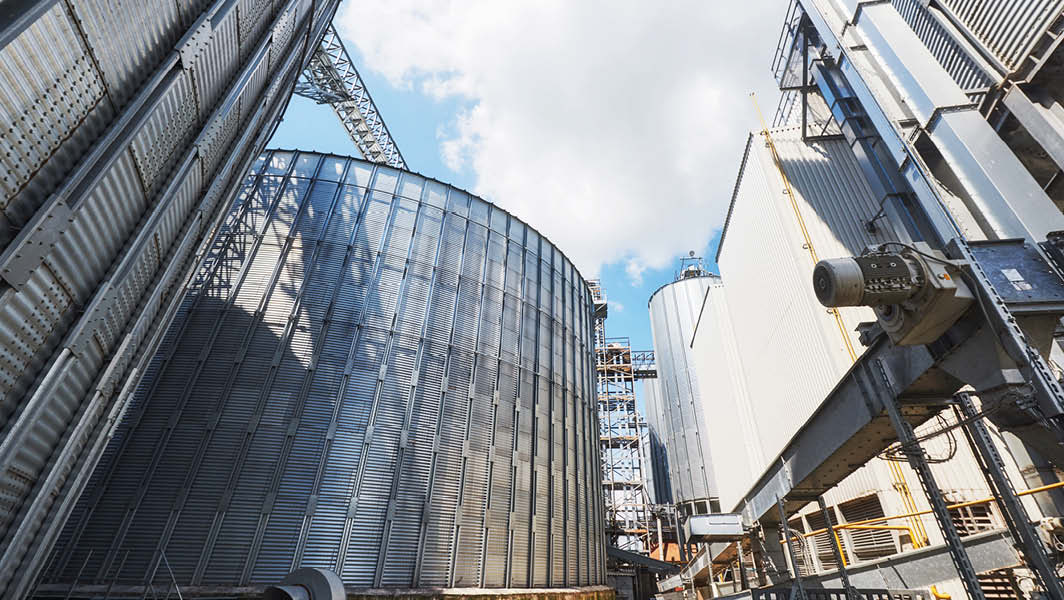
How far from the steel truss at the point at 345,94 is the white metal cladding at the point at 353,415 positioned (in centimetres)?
1105

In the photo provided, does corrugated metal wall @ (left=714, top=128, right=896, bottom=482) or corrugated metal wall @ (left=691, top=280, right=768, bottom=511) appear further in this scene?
corrugated metal wall @ (left=691, top=280, right=768, bottom=511)

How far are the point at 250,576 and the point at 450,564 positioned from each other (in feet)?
16.8

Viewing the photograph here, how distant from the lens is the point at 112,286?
762 cm

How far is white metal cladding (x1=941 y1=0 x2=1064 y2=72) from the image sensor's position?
32.9ft

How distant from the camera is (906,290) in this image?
21.4ft

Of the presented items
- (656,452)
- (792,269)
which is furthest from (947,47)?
(656,452)

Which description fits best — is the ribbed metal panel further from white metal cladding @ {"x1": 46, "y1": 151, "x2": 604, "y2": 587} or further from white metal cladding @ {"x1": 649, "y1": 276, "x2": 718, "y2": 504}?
white metal cladding @ {"x1": 649, "y1": 276, "x2": 718, "y2": 504}

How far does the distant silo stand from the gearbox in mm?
28579

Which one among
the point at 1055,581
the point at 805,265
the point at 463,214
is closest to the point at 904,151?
the point at 805,265

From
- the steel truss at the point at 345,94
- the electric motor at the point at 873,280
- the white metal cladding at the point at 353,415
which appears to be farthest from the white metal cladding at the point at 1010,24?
the steel truss at the point at 345,94

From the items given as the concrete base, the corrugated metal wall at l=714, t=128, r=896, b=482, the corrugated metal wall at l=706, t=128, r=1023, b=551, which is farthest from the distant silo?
the concrete base

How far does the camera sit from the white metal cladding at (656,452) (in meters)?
40.0

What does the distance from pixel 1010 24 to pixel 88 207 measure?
18089 mm

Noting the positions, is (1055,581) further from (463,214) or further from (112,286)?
(463,214)
